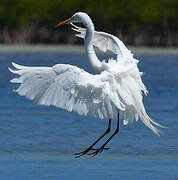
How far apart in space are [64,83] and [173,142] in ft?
9.87

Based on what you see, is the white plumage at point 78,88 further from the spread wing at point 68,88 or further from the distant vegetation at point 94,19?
the distant vegetation at point 94,19

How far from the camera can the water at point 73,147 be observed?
10.9 metres

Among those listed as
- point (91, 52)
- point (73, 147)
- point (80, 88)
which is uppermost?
point (91, 52)

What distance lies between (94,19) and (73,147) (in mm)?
68098

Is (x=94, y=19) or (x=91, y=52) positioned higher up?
(x=91, y=52)

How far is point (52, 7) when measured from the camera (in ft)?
274

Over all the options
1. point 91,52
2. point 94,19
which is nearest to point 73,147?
point 91,52

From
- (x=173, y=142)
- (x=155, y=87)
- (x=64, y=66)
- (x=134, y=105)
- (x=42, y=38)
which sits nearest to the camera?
(x=64, y=66)

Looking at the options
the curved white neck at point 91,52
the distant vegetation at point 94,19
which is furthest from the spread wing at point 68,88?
the distant vegetation at point 94,19

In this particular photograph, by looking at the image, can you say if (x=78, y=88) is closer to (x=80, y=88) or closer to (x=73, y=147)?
(x=80, y=88)

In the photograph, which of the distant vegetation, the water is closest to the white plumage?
the water

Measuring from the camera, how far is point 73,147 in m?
12.9

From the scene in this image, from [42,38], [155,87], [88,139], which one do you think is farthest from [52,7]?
[88,139]

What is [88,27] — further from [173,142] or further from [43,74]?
[173,142]
